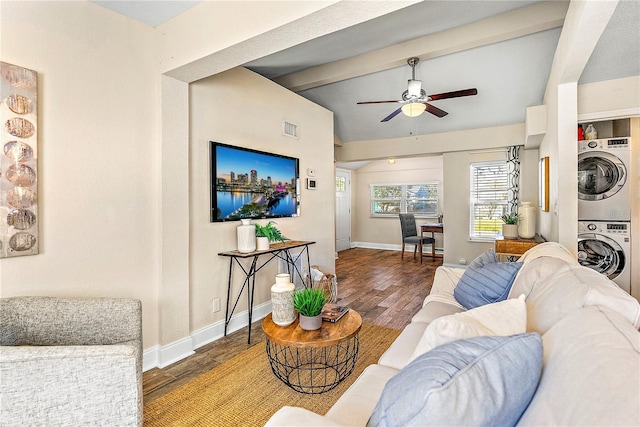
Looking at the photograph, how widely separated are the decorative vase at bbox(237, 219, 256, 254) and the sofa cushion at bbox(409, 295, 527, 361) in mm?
2066

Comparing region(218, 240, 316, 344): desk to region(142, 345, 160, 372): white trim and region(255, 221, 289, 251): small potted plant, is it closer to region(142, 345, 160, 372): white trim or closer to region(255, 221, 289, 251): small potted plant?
region(255, 221, 289, 251): small potted plant

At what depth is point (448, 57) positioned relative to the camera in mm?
3891

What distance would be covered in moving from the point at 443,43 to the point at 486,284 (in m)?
2.71

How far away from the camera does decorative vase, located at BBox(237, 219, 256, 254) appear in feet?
9.59

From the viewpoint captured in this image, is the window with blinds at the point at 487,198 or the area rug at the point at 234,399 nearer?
the area rug at the point at 234,399

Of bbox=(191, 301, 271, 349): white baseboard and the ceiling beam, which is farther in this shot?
the ceiling beam

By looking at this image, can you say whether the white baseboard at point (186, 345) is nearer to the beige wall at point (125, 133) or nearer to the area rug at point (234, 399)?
the beige wall at point (125, 133)

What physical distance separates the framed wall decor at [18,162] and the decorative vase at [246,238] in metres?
1.41

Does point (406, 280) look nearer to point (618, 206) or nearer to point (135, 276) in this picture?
point (618, 206)

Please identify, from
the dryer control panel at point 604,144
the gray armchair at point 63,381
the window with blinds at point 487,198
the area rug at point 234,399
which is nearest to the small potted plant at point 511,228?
the dryer control panel at point 604,144

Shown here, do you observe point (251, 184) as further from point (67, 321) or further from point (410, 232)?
point (410, 232)

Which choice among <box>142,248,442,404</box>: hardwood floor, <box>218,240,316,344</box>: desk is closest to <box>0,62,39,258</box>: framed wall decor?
<box>142,248,442,404</box>: hardwood floor

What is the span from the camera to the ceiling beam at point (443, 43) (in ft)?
9.98

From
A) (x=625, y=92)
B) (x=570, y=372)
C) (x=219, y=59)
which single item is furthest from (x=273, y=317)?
(x=625, y=92)
